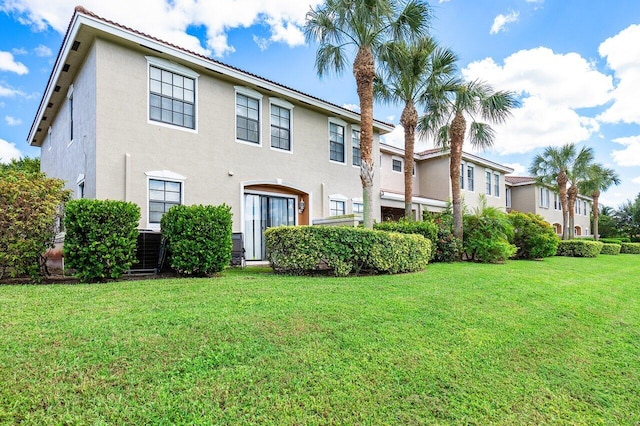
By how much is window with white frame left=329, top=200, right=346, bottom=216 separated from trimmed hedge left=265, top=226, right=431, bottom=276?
17.4 feet

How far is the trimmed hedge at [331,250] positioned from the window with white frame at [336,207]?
17.4 ft

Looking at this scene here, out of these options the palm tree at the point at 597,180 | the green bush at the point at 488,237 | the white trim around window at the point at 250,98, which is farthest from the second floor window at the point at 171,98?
the palm tree at the point at 597,180

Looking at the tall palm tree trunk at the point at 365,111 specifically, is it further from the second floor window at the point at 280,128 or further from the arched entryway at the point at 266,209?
the arched entryway at the point at 266,209

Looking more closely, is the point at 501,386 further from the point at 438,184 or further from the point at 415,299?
the point at 438,184

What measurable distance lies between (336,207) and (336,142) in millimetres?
2790

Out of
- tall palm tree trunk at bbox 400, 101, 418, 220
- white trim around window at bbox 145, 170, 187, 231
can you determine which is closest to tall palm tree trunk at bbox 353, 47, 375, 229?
tall palm tree trunk at bbox 400, 101, 418, 220

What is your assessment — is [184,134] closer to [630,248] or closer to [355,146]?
[355,146]

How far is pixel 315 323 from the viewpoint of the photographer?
4766 millimetres

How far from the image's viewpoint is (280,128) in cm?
1346

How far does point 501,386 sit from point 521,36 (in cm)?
1539

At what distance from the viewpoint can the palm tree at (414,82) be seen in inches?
595

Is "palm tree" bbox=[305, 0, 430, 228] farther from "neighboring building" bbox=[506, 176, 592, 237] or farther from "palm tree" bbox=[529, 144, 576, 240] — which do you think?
"neighboring building" bbox=[506, 176, 592, 237]

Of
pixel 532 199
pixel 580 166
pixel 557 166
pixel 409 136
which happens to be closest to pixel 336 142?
pixel 409 136

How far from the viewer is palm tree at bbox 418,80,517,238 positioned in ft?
49.7
